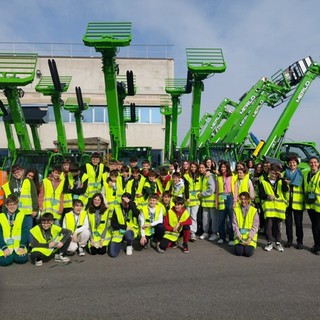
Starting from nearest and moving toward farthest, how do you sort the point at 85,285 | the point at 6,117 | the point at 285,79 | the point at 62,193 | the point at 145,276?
the point at 85,285 → the point at 145,276 → the point at 62,193 → the point at 6,117 → the point at 285,79

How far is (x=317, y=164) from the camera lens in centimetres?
646

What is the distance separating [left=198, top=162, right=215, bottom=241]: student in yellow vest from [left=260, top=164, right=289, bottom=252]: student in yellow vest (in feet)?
3.67

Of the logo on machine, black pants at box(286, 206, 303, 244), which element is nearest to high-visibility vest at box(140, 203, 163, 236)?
black pants at box(286, 206, 303, 244)

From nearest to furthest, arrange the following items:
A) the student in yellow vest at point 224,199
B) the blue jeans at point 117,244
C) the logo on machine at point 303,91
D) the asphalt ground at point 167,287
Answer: the asphalt ground at point 167,287 < the blue jeans at point 117,244 < the student in yellow vest at point 224,199 < the logo on machine at point 303,91

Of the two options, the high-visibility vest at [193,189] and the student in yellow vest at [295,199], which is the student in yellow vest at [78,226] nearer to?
the high-visibility vest at [193,189]

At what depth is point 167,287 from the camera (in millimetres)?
4660

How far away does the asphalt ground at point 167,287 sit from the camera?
12.8 ft

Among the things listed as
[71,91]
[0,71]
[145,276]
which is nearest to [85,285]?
[145,276]

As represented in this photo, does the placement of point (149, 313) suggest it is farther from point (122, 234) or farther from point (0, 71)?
point (0, 71)

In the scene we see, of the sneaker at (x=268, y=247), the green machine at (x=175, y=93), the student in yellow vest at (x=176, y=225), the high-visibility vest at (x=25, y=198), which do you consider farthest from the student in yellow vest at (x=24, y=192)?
the green machine at (x=175, y=93)

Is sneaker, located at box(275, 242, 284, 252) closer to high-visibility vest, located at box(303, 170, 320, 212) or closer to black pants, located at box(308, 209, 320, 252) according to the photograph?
black pants, located at box(308, 209, 320, 252)

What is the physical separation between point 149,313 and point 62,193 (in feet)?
12.0

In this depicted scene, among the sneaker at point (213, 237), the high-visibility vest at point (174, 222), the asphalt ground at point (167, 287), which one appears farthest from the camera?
the sneaker at point (213, 237)

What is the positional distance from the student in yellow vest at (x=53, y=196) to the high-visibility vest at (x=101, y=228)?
71 cm
